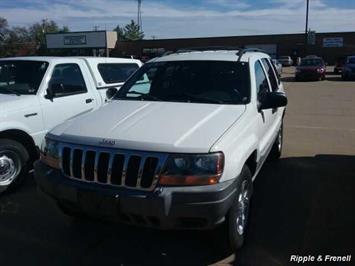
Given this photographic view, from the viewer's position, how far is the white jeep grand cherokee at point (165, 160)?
11.9 ft

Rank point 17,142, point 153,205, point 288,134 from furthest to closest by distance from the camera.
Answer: point 288,134, point 17,142, point 153,205

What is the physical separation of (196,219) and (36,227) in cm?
210

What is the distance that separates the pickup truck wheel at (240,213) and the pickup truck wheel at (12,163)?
324 centimetres

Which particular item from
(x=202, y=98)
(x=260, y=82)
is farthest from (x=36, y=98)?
(x=260, y=82)

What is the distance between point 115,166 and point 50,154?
0.80 meters

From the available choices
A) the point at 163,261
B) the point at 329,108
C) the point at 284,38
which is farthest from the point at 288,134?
the point at 284,38

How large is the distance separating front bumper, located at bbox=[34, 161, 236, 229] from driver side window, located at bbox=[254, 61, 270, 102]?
5.54 ft

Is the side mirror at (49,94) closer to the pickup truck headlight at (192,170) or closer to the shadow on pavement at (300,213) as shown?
the shadow on pavement at (300,213)

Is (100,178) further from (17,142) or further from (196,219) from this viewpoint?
(17,142)

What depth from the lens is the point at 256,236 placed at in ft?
15.1

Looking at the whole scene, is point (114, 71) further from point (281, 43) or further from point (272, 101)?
point (281, 43)

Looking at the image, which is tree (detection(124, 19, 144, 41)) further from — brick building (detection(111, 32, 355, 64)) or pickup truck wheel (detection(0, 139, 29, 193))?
pickup truck wheel (detection(0, 139, 29, 193))

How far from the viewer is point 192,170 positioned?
3.69 m

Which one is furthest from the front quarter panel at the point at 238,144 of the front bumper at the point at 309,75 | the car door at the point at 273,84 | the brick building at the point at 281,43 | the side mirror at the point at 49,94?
the brick building at the point at 281,43
